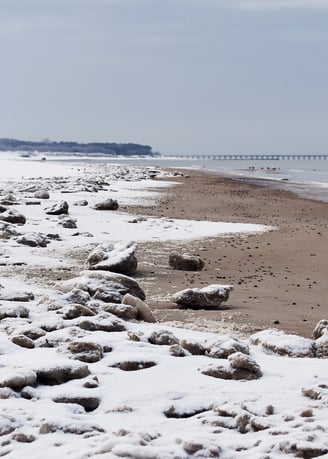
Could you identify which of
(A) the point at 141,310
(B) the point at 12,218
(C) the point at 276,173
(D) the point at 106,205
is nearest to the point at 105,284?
(A) the point at 141,310

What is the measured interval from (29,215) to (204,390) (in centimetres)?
1173

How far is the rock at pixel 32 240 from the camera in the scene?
1198 centimetres

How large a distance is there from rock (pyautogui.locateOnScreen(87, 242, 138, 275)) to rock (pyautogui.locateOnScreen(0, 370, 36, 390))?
4550 mm

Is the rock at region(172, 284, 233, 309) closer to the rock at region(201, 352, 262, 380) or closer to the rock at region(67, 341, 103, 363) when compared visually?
the rock at region(67, 341, 103, 363)

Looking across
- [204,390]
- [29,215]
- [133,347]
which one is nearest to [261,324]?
[133,347]

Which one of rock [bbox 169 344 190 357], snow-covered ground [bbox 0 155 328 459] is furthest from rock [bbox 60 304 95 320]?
rock [bbox 169 344 190 357]

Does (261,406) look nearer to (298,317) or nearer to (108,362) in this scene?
(108,362)

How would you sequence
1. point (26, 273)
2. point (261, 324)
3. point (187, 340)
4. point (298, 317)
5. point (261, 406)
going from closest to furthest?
point (261, 406), point (187, 340), point (261, 324), point (298, 317), point (26, 273)

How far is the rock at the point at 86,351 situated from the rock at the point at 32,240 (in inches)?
254

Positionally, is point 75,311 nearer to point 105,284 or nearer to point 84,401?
point 105,284

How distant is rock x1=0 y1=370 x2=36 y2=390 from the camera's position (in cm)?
501

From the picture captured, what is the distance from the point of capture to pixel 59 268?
10.2m

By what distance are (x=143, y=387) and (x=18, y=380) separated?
809 millimetres

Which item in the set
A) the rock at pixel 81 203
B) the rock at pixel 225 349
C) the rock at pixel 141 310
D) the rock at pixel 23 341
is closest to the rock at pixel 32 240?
the rock at pixel 141 310
